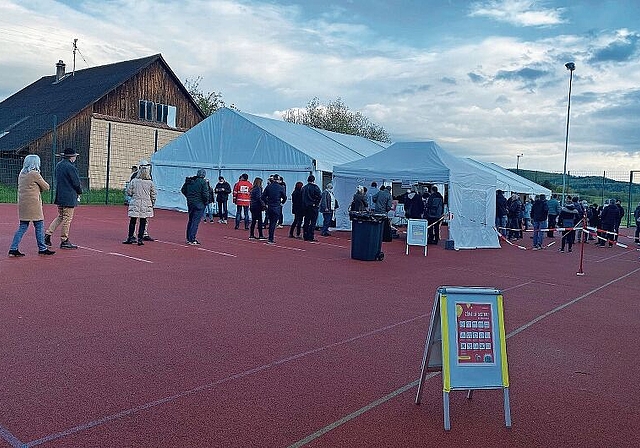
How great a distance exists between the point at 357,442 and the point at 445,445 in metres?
0.60

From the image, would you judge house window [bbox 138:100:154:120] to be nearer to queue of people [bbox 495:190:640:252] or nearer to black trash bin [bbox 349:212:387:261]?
queue of people [bbox 495:190:640:252]

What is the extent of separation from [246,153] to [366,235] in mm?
12360

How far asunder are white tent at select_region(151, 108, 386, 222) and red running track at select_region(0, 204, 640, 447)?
477 inches

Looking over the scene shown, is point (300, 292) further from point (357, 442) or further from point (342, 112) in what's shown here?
point (342, 112)

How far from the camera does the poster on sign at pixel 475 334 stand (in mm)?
4793

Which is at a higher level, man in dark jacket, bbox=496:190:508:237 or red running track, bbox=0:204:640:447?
man in dark jacket, bbox=496:190:508:237

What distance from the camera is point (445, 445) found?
4.39 metres

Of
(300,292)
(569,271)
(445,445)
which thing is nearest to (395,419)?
(445,445)

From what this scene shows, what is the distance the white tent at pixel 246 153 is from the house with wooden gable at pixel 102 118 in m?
5.63

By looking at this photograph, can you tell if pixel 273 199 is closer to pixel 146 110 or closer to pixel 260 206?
pixel 260 206

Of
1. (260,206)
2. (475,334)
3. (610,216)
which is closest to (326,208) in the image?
(260,206)

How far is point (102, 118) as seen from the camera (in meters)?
37.1

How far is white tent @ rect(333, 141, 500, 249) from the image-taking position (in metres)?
19.2

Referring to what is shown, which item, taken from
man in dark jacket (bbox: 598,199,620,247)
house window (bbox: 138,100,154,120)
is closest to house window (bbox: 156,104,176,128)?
house window (bbox: 138,100,154,120)
